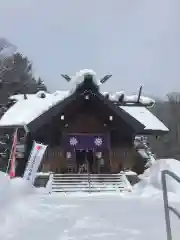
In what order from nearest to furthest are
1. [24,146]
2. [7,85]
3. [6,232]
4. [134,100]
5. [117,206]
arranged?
1. [6,232]
2. [117,206]
3. [24,146]
4. [134,100]
5. [7,85]

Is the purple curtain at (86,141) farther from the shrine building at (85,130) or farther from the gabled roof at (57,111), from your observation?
the gabled roof at (57,111)

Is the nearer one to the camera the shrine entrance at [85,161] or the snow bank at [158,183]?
A: the snow bank at [158,183]

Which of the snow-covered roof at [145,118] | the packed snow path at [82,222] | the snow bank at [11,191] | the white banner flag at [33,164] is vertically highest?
the snow-covered roof at [145,118]

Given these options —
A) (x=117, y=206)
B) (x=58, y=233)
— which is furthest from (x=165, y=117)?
(x=58, y=233)

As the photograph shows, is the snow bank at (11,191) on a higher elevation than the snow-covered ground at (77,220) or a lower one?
higher

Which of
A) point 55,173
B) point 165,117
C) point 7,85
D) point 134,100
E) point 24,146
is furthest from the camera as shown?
point 165,117

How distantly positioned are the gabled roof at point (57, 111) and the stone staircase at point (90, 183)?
346 cm

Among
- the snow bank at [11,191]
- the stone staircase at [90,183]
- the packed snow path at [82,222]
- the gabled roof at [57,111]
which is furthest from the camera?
the gabled roof at [57,111]

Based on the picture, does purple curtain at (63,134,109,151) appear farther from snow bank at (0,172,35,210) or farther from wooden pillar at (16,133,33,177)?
snow bank at (0,172,35,210)

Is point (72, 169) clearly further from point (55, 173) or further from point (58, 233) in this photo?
point (58, 233)

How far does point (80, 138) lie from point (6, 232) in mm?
15509

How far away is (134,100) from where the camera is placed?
28.0 metres

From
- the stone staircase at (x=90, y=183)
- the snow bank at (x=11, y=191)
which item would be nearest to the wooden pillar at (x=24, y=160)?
the stone staircase at (x=90, y=183)

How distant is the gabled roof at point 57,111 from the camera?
69.4 ft
